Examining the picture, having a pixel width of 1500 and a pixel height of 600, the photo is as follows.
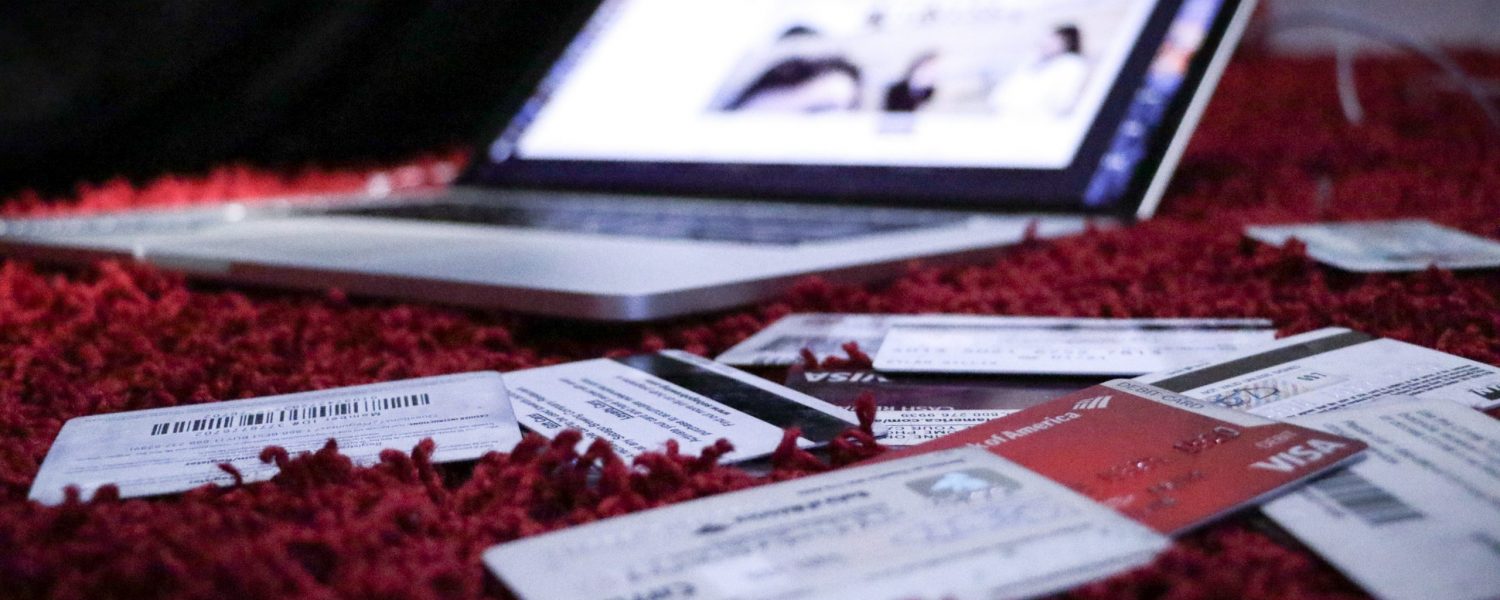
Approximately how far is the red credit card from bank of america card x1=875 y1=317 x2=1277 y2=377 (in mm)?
61

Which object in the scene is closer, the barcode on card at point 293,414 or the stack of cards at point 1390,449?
the stack of cards at point 1390,449

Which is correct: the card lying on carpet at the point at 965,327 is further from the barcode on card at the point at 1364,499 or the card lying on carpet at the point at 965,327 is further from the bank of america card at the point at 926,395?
the barcode on card at the point at 1364,499

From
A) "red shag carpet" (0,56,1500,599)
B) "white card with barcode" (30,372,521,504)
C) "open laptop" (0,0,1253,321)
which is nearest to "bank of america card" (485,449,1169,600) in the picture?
"red shag carpet" (0,56,1500,599)

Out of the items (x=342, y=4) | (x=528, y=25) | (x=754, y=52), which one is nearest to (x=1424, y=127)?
(x=754, y=52)

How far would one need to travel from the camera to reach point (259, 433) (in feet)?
1.41

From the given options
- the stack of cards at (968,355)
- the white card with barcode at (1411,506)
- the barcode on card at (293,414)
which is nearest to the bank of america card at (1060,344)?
the stack of cards at (968,355)

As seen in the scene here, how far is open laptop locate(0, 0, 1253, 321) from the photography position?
0.65m

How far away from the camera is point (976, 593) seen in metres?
0.28

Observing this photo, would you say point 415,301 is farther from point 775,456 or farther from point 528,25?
point 528,25

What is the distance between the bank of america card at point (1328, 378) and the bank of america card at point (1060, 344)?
0.02 metres

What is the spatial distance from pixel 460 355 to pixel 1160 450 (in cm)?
35

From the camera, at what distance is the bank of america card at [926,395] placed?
424 mm

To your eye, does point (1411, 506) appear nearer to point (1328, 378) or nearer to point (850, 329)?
point (1328, 378)

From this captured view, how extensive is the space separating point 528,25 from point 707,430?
1515 millimetres
